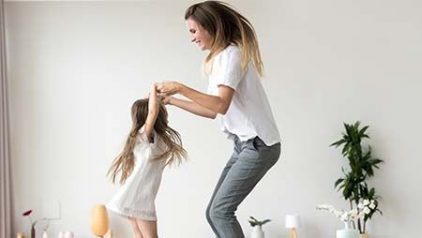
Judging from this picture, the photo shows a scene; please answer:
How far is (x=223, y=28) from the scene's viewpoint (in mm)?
2314

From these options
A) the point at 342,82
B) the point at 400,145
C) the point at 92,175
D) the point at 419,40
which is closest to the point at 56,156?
the point at 92,175

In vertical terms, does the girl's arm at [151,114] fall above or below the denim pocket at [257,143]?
above

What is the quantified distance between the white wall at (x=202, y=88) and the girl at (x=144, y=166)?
1395mm

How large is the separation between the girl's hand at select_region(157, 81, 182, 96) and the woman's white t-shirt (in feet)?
0.49

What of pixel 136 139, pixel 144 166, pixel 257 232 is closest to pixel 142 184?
pixel 144 166

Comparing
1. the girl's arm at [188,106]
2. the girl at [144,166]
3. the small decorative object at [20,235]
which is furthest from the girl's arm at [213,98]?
the small decorative object at [20,235]

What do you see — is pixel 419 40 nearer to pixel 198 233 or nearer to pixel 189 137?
pixel 189 137

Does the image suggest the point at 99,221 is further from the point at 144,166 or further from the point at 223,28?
the point at 223,28

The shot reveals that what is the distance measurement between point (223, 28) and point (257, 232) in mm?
2373

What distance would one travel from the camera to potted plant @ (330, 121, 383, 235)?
4.43 metres

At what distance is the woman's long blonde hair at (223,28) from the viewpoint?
2.31m

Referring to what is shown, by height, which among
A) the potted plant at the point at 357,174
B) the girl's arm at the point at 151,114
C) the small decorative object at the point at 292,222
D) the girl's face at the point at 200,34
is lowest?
the small decorative object at the point at 292,222

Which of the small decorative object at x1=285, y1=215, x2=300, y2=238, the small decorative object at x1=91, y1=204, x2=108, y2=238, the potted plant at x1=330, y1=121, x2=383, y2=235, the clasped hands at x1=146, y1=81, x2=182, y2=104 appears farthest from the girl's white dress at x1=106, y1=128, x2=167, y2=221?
the potted plant at x1=330, y1=121, x2=383, y2=235

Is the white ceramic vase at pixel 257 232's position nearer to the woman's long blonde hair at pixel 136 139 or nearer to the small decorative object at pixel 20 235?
the woman's long blonde hair at pixel 136 139
